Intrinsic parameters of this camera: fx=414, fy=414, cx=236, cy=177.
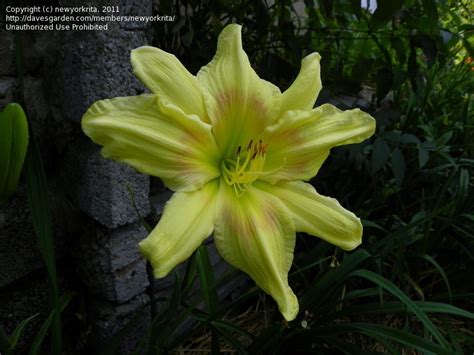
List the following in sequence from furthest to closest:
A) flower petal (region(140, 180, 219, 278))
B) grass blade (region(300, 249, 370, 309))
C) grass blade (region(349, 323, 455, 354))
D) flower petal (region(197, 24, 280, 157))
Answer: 1. grass blade (region(300, 249, 370, 309))
2. grass blade (region(349, 323, 455, 354))
3. flower petal (region(197, 24, 280, 157))
4. flower petal (region(140, 180, 219, 278))

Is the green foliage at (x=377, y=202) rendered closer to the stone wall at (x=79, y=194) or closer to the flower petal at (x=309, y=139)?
the stone wall at (x=79, y=194)

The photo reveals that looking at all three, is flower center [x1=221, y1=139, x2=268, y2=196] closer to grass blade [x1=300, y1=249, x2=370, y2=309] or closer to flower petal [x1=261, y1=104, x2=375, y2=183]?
flower petal [x1=261, y1=104, x2=375, y2=183]

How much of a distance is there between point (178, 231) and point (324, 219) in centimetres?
22

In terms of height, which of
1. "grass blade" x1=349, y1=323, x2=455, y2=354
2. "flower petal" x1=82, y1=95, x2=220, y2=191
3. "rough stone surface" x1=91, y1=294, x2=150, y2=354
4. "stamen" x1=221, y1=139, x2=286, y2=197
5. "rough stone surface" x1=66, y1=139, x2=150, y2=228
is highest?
"flower petal" x1=82, y1=95, x2=220, y2=191

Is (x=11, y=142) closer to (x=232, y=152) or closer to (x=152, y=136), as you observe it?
(x=152, y=136)

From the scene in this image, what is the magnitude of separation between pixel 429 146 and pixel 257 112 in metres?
0.89

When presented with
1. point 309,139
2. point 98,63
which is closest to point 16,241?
point 98,63

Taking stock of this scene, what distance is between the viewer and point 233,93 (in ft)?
1.94

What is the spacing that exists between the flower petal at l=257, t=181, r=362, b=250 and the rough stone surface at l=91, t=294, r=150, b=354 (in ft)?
1.91

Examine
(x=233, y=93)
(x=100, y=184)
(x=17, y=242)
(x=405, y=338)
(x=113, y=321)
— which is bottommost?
(x=113, y=321)

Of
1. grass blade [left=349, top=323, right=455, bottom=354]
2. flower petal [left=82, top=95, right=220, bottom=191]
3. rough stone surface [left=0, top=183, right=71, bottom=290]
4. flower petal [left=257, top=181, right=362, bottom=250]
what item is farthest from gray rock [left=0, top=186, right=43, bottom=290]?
grass blade [left=349, top=323, right=455, bottom=354]

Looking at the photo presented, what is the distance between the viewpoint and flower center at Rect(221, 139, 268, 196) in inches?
23.6

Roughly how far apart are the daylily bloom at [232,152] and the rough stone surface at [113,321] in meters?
0.56

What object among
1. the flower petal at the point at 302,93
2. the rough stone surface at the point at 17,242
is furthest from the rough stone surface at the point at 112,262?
the flower petal at the point at 302,93
